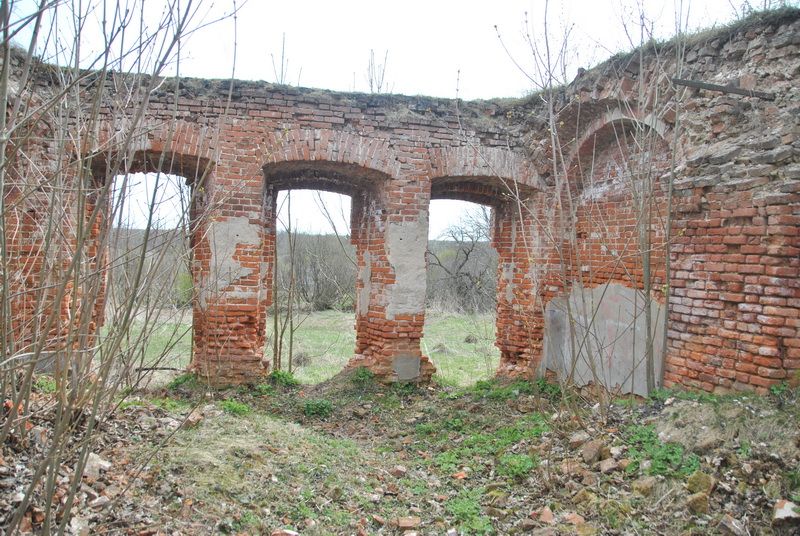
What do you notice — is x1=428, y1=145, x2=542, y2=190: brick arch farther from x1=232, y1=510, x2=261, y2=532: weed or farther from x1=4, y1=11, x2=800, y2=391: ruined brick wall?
x1=232, y1=510, x2=261, y2=532: weed

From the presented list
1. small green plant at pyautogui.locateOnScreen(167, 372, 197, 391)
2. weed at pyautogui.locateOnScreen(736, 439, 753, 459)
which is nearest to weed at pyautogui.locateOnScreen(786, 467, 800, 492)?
weed at pyautogui.locateOnScreen(736, 439, 753, 459)

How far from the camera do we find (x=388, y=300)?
6242 millimetres

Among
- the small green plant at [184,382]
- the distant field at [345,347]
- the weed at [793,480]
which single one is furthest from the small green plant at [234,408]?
the weed at [793,480]

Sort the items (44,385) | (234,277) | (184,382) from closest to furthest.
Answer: (44,385), (234,277), (184,382)

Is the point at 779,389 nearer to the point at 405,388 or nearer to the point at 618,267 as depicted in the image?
the point at 618,267

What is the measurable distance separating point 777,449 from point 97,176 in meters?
6.99

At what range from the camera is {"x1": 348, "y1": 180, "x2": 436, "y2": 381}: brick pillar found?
6.21m

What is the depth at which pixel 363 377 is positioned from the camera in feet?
20.6

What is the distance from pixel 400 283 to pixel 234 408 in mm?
2360

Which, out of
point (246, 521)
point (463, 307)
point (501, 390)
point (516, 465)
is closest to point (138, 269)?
point (246, 521)

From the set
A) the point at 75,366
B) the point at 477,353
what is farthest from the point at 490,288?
the point at 75,366

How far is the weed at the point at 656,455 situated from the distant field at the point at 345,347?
130 inches

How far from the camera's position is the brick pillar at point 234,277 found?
5738 millimetres

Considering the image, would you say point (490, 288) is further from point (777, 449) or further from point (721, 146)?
point (777, 449)
